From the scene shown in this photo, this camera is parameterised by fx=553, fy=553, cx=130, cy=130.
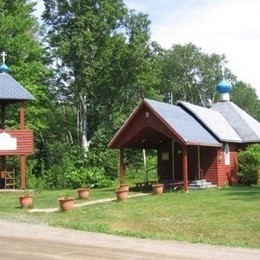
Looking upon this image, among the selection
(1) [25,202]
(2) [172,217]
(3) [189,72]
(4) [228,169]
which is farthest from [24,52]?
(3) [189,72]

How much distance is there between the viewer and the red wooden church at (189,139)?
26.9 m

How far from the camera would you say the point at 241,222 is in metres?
16.8

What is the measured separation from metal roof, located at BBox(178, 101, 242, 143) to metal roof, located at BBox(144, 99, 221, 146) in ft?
1.28

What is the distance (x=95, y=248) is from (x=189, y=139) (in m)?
14.4

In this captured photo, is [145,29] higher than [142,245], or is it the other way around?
[145,29]

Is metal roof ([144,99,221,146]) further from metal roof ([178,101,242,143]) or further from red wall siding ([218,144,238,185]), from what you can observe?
red wall siding ([218,144,238,185])

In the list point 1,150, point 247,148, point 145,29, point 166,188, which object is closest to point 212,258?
point 166,188

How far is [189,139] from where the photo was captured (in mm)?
26109

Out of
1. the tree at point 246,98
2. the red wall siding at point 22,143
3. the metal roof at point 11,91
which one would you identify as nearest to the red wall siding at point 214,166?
the red wall siding at point 22,143

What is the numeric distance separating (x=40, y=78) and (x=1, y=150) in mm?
14497

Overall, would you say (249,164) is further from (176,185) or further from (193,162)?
(176,185)

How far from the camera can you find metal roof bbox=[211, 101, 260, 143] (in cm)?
3312

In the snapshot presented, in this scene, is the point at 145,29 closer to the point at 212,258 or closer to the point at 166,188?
the point at 166,188

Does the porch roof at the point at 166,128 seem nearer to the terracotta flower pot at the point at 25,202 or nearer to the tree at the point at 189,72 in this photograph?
the terracotta flower pot at the point at 25,202
